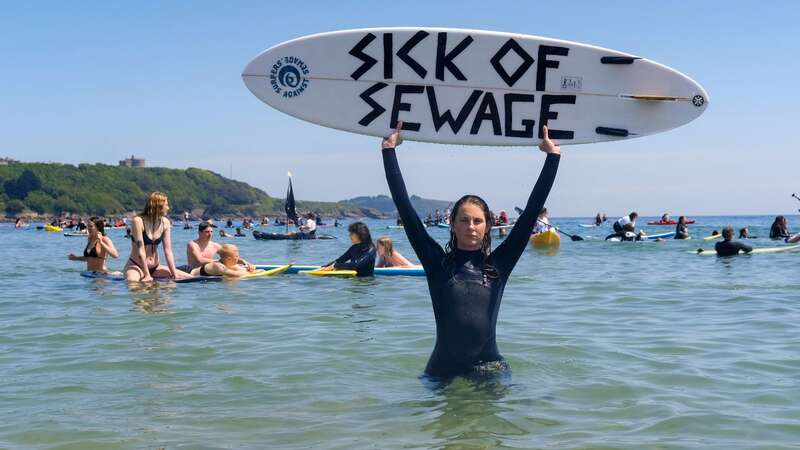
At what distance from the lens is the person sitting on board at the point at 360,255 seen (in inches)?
551

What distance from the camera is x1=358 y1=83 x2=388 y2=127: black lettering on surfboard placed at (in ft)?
18.3

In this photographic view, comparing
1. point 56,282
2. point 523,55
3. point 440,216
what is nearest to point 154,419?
point 523,55

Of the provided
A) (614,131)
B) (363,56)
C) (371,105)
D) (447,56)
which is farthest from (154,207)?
(614,131)

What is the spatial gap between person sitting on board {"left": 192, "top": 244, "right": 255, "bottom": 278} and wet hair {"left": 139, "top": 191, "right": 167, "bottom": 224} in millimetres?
1926

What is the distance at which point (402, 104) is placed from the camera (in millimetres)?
5613

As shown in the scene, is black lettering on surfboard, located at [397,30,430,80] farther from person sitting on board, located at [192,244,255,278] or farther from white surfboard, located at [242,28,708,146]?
person sitting on board, located at [192,244,255,278]

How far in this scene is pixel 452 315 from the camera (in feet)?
16.0

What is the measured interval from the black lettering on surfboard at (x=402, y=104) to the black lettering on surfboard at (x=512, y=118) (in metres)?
0.60

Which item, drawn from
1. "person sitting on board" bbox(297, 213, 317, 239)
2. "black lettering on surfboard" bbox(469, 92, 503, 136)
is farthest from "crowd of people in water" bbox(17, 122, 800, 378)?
"person sitting on board" bbox(297, 213, 317, 239)

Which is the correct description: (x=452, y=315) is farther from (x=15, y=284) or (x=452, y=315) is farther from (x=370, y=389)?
(x=15, y=284)

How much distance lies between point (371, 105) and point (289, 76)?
65 centimetres

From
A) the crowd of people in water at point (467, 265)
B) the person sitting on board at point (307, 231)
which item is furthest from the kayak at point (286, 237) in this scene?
the crowd of people in water at point (467, 265)

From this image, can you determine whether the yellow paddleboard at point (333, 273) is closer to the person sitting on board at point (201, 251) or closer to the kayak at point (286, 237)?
the person sitting on board at point (201, 251)

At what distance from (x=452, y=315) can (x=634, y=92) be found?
2.30 m
